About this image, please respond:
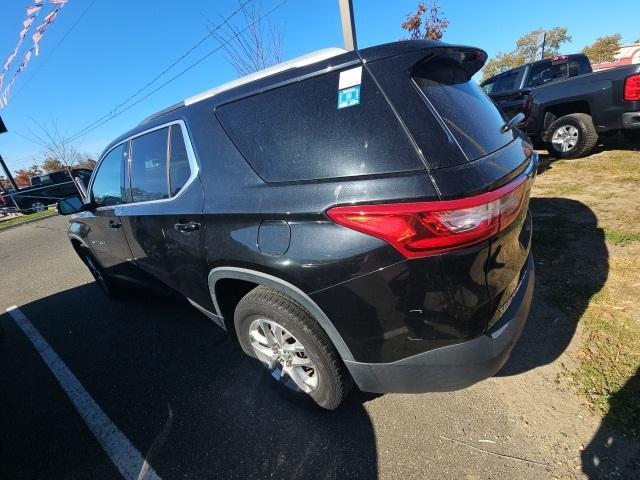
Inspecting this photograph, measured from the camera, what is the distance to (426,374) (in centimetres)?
159

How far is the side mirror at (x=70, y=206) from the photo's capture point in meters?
3.53

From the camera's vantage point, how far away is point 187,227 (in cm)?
216

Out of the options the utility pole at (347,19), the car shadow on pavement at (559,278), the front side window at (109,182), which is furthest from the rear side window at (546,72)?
the front side window at (109,182)

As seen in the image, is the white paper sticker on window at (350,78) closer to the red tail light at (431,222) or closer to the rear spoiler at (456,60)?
the rear spoiler at (456,60)

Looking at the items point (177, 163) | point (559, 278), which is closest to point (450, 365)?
point (177, 163)

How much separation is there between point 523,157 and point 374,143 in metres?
0.91

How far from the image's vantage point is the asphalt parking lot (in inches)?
70.2

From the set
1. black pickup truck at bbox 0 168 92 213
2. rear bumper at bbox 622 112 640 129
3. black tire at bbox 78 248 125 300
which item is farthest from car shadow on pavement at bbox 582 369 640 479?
black pickup truck at bbox 0 168 92 213

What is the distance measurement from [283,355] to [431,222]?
1285mm

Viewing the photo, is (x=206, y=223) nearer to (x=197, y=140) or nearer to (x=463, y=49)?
(x=197, y=140)

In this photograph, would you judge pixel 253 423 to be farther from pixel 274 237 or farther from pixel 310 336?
pixel 274 237

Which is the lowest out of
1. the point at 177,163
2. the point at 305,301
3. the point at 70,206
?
the point at 305,301

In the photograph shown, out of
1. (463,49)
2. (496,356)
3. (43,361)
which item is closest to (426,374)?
(496,356)

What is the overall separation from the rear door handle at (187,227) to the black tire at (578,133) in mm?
6866
